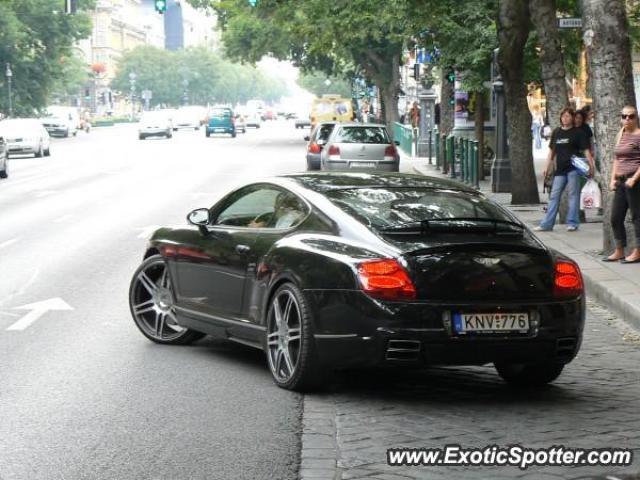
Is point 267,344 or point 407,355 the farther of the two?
point 267,344

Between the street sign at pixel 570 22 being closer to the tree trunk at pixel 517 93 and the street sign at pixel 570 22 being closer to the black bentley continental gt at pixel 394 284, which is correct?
the tree trunk at pixel 517 93

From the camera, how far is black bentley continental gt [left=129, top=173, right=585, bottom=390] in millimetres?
8000

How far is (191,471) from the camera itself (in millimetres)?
6469

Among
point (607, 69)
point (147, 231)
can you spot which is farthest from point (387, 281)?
point (147, 231)

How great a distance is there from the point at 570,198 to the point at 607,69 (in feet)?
14.3

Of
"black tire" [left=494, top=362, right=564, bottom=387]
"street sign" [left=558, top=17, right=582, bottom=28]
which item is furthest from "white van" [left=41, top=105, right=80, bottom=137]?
"black tire" [left=494, top=362, right=564, bottom=387]

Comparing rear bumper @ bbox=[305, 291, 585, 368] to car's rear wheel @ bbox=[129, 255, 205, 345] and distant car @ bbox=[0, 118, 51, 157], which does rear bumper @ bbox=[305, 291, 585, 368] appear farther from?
distant car @ bbox=[0, 118, 51, 157]

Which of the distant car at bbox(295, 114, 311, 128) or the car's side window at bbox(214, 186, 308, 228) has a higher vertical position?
the car's side window at bbox(214, 186, 308, 228)

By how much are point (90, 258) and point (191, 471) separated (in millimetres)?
11089

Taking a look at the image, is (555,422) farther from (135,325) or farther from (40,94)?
(40,94)

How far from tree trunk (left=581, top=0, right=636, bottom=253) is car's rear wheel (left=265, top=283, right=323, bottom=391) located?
7.48 metres

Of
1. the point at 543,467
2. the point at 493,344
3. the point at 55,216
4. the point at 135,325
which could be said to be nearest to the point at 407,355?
the point at 493,344

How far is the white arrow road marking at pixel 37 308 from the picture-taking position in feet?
38.2

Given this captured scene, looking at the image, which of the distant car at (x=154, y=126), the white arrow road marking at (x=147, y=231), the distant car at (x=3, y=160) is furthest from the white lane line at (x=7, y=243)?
the distant car at (x=154, y=126)
